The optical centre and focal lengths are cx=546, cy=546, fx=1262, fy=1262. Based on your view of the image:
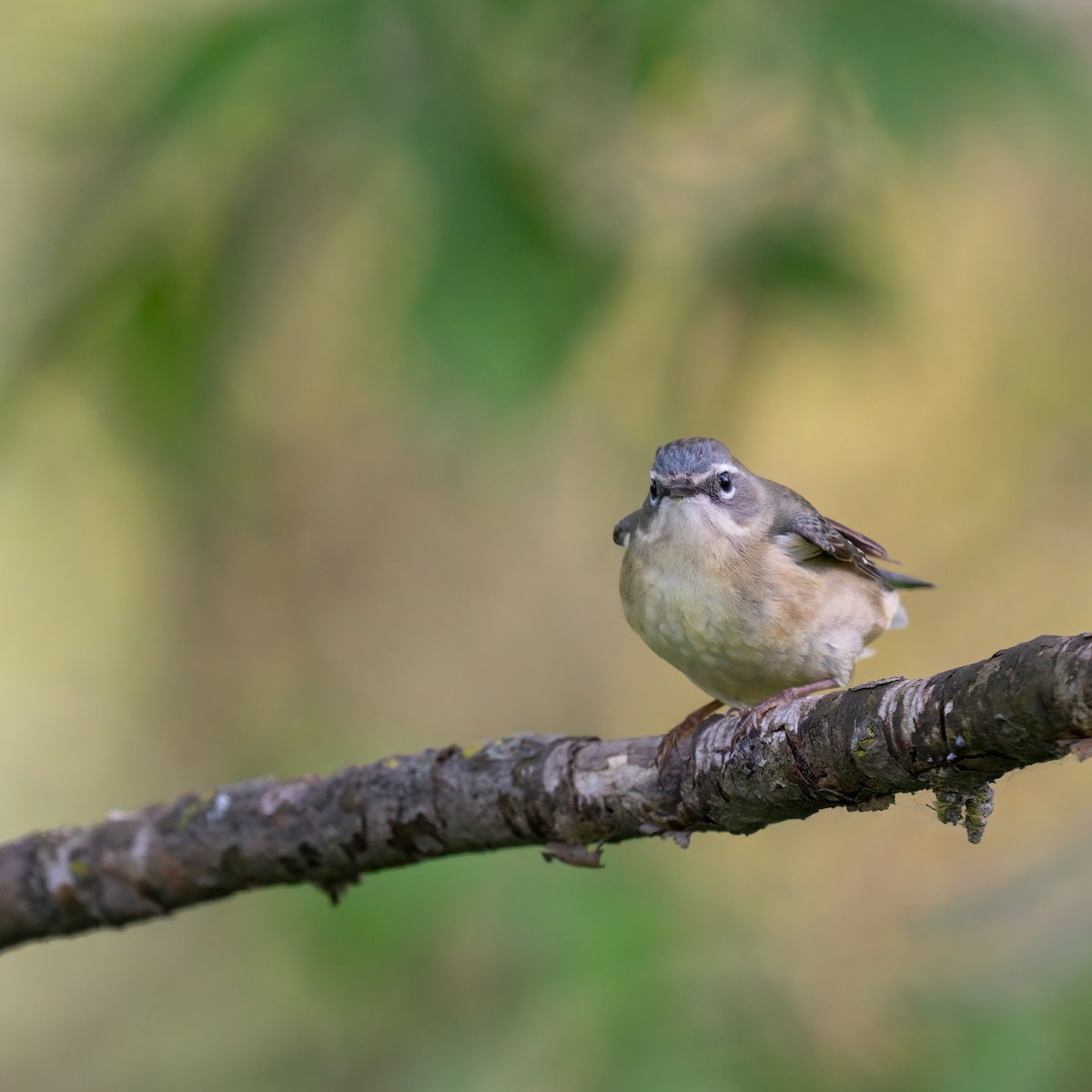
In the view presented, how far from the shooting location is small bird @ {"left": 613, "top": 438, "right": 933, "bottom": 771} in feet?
13.3

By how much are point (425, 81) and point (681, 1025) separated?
2.72m

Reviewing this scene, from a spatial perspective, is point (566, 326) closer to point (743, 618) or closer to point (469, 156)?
point (469, 156)

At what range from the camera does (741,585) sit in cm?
410

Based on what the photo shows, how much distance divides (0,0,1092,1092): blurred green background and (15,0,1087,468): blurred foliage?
1cm

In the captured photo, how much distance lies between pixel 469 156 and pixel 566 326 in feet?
1.65

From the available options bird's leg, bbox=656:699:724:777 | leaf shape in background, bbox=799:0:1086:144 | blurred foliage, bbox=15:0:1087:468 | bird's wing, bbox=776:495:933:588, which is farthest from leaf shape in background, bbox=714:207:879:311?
bird's leg, bbox=656:699:724:777

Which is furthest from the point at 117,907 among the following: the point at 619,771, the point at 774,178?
the point at 774,178

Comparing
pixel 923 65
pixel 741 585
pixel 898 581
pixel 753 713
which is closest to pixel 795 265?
pixel 923 65

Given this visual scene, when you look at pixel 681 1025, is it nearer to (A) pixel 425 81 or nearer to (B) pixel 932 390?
(A) pixel 425 81

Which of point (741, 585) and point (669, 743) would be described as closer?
point (669, 743)

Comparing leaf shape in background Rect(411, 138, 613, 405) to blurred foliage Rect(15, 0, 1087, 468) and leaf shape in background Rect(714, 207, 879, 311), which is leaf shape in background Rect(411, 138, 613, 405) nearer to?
blurred foliage Rect(15, 0, 1087, 468)

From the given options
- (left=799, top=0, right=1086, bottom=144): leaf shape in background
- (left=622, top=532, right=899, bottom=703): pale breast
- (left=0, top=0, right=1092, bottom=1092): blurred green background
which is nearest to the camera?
(left=799, top=0, right=1086, bottom=144): leaf shape in background

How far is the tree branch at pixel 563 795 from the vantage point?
2252 millimetres

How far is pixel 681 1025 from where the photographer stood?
144 inches
